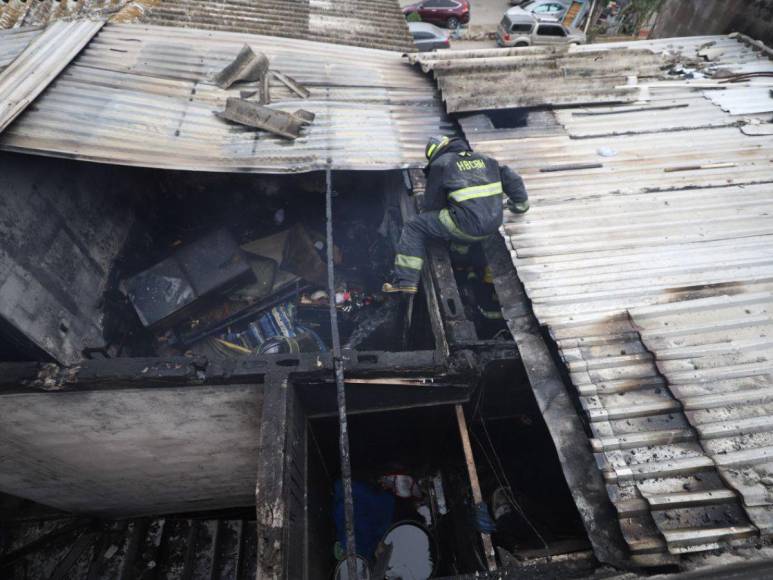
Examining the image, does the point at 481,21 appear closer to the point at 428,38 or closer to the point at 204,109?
the point at 428,38

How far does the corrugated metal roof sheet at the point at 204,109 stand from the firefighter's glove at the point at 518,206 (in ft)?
3.46

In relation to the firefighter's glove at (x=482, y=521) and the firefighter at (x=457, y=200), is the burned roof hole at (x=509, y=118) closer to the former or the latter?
the firefighter at (x=457, y=200)

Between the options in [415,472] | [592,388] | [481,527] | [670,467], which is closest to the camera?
[670,467]

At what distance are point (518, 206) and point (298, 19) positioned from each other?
553cm

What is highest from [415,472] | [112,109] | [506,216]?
[112,109]

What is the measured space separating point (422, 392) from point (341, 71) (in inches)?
175

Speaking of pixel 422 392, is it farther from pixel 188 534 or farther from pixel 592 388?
pixel 188 534

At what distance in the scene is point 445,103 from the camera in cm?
505

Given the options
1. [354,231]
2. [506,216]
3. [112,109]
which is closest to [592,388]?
[506,216]

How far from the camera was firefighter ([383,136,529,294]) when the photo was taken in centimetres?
386

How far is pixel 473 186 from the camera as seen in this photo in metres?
3.86

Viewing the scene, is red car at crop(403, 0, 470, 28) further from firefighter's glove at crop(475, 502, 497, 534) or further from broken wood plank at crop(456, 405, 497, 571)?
firefighter's glove at crop(475, 502, 497, 534)

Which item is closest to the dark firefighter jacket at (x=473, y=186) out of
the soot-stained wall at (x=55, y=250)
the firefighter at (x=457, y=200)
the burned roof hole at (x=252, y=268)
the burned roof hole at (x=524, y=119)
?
the firefighter at (x=457, y=200)

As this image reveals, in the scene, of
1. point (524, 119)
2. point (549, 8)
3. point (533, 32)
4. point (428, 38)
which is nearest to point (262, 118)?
point (524, 119)
